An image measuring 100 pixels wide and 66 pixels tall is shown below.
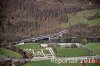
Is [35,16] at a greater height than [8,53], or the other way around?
[35,16]

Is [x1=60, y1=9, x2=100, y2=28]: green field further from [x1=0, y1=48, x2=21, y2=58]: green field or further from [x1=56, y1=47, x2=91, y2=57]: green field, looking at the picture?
[x1=0, y1=48, x2=21, y2=58]: green field

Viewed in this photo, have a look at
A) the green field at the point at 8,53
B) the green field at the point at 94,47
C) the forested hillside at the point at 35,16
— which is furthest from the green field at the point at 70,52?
the green field at the point at 8,53

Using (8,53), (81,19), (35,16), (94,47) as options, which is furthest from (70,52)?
(8,53)

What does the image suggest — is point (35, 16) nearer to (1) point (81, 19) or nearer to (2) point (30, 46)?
(2) point (30, 46)

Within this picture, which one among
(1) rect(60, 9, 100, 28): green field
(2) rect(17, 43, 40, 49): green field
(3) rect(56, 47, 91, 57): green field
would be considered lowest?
(3) rect(56, 47, 91, 57): green field

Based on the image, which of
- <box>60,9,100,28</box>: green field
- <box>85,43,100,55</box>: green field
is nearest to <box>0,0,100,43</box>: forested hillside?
<box>60,9,100,28</box>: green field

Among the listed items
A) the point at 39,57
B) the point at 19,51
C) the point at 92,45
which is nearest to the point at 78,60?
the point at 92,45

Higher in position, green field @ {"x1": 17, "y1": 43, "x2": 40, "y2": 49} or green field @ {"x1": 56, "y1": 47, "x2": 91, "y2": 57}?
green field @ {"x1": 17, "y1": 43, "x2": 40, "y2": 49}

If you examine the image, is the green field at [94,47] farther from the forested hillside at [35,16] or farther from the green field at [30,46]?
the green field at [30,46]
